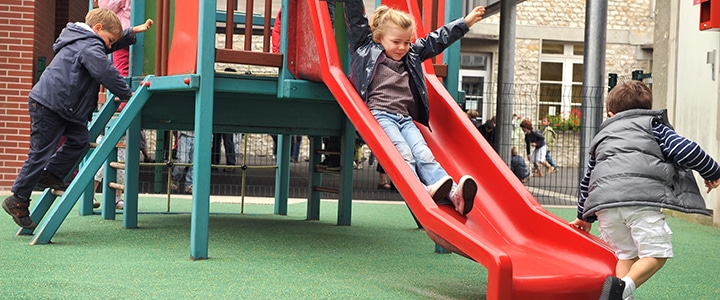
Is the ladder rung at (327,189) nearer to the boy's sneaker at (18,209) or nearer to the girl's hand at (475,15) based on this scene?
the boy's sneaker at (18,209)

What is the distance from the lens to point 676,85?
1034cm

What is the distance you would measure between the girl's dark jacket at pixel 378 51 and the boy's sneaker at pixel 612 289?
1815 mm

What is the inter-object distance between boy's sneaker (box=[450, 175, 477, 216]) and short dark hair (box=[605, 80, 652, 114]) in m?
0.81

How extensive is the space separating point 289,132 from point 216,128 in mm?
626

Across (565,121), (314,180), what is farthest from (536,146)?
(314,180)

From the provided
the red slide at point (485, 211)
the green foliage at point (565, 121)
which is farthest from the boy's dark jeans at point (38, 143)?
the green foliage at point (565, 121)

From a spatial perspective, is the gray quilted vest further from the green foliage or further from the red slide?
the green foliage

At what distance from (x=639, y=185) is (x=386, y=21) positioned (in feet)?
6.33

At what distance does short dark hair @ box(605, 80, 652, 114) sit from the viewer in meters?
4.37

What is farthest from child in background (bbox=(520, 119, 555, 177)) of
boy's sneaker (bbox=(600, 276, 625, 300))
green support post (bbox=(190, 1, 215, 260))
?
boy's sneaker (bbox=(600, 276, 625, 300))

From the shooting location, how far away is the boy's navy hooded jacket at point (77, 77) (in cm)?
614

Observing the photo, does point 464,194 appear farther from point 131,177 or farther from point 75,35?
point 131,177

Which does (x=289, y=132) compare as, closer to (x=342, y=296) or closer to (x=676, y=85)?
(x=342, y=296)

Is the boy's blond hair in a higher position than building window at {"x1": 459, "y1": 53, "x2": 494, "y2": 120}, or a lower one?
lower
